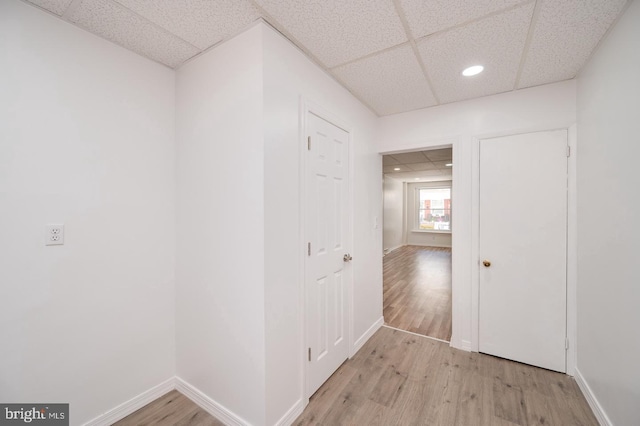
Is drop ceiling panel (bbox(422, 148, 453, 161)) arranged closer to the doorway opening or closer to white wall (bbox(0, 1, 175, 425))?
the doorway opening

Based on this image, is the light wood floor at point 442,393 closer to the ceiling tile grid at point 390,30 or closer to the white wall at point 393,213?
the ceiling tile grid at point 390,30

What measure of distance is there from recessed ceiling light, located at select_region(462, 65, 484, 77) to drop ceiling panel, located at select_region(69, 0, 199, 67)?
7.08 feet

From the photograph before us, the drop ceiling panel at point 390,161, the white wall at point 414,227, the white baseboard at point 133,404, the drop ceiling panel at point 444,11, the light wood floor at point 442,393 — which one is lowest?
the light wood floor at point 442,393

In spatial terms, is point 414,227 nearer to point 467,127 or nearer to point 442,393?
point 467,127

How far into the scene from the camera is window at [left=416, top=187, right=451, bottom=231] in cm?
980

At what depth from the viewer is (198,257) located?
6.26 ft

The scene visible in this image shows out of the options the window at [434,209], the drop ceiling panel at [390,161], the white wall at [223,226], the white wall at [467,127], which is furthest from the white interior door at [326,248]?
the window at [434,209]

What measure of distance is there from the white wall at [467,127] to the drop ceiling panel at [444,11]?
4.24 feet

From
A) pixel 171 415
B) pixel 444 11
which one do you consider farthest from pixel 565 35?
pixel 171 415

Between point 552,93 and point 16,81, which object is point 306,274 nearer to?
point 16,81

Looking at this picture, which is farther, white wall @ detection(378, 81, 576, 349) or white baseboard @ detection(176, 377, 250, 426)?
white wall @ detection(378, 81, 576, 349)

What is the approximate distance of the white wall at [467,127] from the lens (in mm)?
2252

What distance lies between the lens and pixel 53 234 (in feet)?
4.93

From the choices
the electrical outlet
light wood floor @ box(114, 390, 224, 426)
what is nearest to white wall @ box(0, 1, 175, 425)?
the electrical outlet
